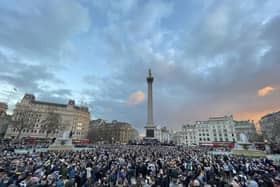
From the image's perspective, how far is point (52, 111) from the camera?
3319 inches

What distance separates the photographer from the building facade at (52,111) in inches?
3140

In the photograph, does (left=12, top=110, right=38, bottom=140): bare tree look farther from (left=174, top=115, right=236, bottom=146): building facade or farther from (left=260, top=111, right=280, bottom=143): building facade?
(left=260, top=111, right=280, bottom=143): building facade

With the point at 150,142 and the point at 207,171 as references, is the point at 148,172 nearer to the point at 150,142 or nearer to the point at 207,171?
the point at 207,171

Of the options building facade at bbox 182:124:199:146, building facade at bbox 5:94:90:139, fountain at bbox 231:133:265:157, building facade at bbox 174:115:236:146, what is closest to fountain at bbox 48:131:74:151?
fountain at bbox 231:133:265:157

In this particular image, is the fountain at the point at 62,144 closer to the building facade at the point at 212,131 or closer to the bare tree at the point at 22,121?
the bare tree at the point at 22,121

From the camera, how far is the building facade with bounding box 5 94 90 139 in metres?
79.8

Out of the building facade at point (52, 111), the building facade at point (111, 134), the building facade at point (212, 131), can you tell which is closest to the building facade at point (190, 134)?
the building facade at point (212, 131)

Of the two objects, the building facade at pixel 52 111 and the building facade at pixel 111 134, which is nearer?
the building facade at pixel 52 111

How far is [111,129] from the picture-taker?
105 m

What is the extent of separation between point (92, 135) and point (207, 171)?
96.7 meters

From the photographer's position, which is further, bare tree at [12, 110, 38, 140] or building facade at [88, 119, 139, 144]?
building facade at [88, 119, 139, 144]

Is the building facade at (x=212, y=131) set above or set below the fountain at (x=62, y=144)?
above

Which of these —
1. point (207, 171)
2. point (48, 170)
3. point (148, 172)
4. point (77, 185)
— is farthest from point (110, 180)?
point (207, 171)

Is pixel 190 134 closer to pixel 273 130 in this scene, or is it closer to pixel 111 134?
pixel 273 130
